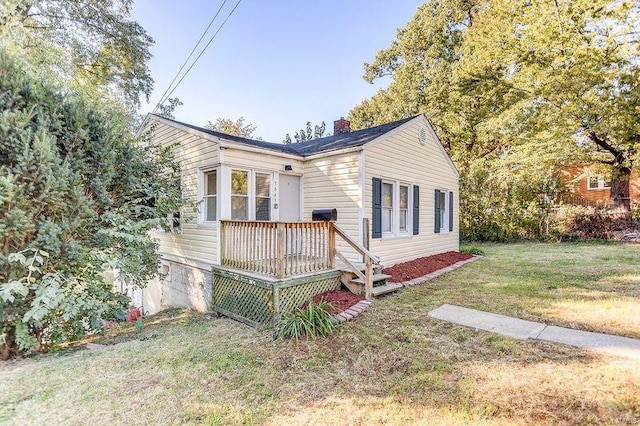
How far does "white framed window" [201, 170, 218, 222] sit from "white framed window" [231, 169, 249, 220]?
426 millimetres

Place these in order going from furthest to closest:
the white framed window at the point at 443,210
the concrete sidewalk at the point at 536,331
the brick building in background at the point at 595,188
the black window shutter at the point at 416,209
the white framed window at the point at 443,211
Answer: the brick building in background at the point at 595,188, the white framed window at the point at 443,210, the white framed window at the point at 443,211, the black window shutter at the point at 416,209, the concrete sidewalk at the point at 536,331

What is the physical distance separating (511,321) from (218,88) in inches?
567

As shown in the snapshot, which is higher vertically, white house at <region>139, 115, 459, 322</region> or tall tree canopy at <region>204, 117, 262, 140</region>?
tall tree canopy at <region>204, 117, 262, 140</region>

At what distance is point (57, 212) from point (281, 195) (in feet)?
14.7

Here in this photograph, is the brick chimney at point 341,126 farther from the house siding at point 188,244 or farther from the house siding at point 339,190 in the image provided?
the house siding at point 188,244

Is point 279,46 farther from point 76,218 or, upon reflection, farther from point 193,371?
point 193,371

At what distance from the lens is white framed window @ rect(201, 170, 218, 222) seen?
23.9 ft

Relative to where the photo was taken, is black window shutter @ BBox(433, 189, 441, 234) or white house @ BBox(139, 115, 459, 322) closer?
white house @ BBox(139, 115, 459, 322)

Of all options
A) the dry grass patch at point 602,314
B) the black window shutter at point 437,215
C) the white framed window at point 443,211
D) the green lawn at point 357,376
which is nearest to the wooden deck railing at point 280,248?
the green lawn at point 357,376

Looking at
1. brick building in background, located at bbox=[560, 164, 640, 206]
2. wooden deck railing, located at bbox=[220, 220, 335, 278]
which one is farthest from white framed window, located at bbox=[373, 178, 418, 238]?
brick building in background, located at bbox=[560, 164, 640, 206]

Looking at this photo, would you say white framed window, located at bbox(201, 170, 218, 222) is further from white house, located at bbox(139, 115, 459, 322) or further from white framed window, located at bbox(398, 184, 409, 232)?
white framed window, located at bbox(398, 184, 409, 232)

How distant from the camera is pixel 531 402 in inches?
111

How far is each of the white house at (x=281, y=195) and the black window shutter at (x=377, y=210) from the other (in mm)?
25

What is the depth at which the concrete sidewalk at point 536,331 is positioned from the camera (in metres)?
3.77
